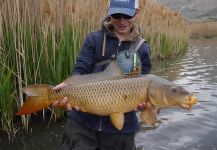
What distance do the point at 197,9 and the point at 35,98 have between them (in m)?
67.1

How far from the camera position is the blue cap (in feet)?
11.7

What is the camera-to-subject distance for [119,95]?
3230mm

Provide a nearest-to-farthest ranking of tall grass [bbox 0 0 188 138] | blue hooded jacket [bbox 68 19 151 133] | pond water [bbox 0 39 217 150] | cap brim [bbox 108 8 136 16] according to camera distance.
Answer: cap brim [bbox 108 8 136 16] → blue hooded jacket [bbox 68 19 151 133] → tall grass [bbox 0 0 188 138] → pond water [bbox 0 39 217 150]

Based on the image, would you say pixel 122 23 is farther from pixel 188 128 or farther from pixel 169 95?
pixel 188 128

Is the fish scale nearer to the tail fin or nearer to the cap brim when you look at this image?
the tail fin

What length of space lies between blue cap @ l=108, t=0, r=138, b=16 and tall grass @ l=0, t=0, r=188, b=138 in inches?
76.4

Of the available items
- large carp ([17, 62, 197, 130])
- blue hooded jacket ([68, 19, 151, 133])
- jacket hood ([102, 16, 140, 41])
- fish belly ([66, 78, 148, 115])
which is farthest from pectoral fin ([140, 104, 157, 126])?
jacket hood ([102, 16, 140, 41])

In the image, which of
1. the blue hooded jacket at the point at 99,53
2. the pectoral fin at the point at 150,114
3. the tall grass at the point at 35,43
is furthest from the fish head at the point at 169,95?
the tall grass at the point at 35,43

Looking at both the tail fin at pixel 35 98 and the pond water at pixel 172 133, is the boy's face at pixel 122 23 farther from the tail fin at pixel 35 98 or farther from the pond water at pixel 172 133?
the pond water at pixel 172 133

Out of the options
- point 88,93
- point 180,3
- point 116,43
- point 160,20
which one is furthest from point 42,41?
point 180,3

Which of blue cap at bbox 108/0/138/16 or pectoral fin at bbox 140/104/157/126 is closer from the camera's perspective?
pectoral fin at bbox 140/104/157/126

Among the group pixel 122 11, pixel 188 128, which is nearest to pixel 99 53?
pixel 122 11

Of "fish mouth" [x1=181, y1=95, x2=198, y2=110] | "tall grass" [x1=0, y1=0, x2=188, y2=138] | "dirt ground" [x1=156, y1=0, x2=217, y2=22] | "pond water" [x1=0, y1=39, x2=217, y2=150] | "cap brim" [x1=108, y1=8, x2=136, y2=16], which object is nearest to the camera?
"fish mouth" [x1=181, y1=95, x2=198, y2=110]

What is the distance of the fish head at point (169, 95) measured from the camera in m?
3.14
